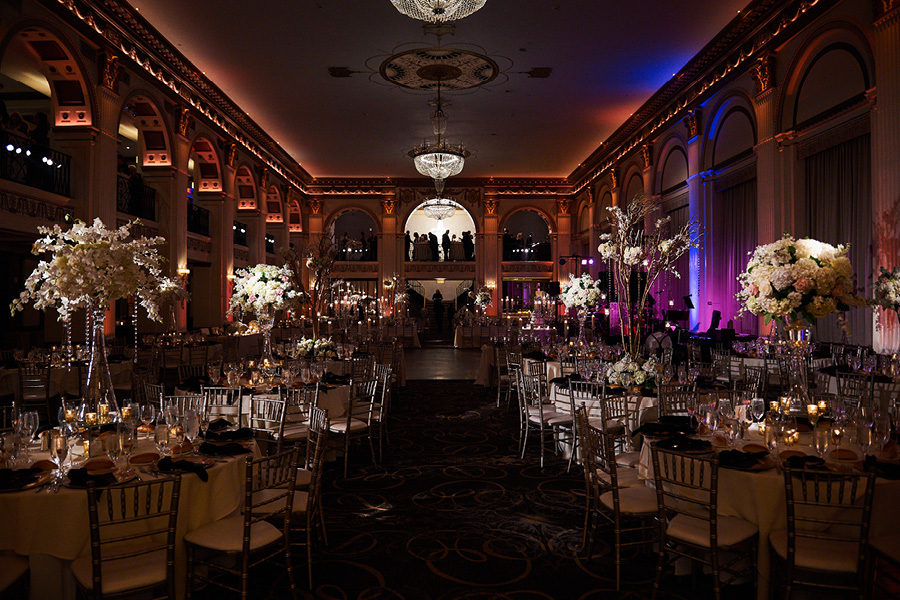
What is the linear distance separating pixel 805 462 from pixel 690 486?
0.57m

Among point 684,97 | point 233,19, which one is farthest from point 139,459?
point 684,97

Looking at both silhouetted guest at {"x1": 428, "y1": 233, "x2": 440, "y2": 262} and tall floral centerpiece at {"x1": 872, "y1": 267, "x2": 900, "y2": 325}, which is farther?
silhouetted guest at {"x1": 428, "y1": 233, "x2": 440, "y2": 262}

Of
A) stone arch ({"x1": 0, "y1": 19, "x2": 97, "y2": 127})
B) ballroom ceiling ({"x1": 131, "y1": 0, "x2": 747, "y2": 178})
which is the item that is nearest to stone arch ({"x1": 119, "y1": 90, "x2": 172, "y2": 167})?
ballroom ceiling ({"x1": 131, "y1": 0, "x2": 747, "y2": 178})

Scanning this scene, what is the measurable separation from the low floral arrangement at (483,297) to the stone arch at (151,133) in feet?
38.8

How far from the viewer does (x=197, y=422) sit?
3393 mm

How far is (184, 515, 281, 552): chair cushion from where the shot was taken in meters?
2.78

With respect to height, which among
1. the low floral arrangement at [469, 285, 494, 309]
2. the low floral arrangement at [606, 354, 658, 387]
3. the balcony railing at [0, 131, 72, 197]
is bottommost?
the low floral arrangement at [606, 354, 658, 387]

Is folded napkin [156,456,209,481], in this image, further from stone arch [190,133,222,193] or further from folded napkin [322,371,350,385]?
stone arch [190,133,222,193]

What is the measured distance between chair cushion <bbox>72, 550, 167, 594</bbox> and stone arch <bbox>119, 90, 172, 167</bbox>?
35.6 feet

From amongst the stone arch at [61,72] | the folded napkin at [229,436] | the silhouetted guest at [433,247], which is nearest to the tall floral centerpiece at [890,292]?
the folded napkin at [229,436]

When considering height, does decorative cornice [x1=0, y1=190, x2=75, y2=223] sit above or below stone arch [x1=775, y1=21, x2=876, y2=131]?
below

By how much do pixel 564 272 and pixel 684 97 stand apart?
10981 millimetres

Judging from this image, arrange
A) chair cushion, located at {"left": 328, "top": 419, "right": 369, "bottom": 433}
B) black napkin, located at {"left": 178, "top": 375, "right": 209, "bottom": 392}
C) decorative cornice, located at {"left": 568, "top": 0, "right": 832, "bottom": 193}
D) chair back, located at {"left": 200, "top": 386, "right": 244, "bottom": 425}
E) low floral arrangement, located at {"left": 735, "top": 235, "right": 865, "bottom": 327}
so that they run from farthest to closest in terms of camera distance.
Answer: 1. decorative cornice, located at {"left": 568, "top": 0, "right": 832, "bottom": 193}
2. black napkin, located at {"left": 178, "top": 375, "right": 209, "bottom": 392}
3. chair cushion, located at {"left": 328, "top": 419, "right": 369, "bottom": 433}
4. chair back, located at {"left": 200, "top": 386, "right": 244, "bottom": 425}
5. low floral arrangement, located at {"left": 735, "top": 235, "right": 865, "bottom": 327}

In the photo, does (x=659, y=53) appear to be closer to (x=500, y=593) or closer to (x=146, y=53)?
(x=146, y=53)
